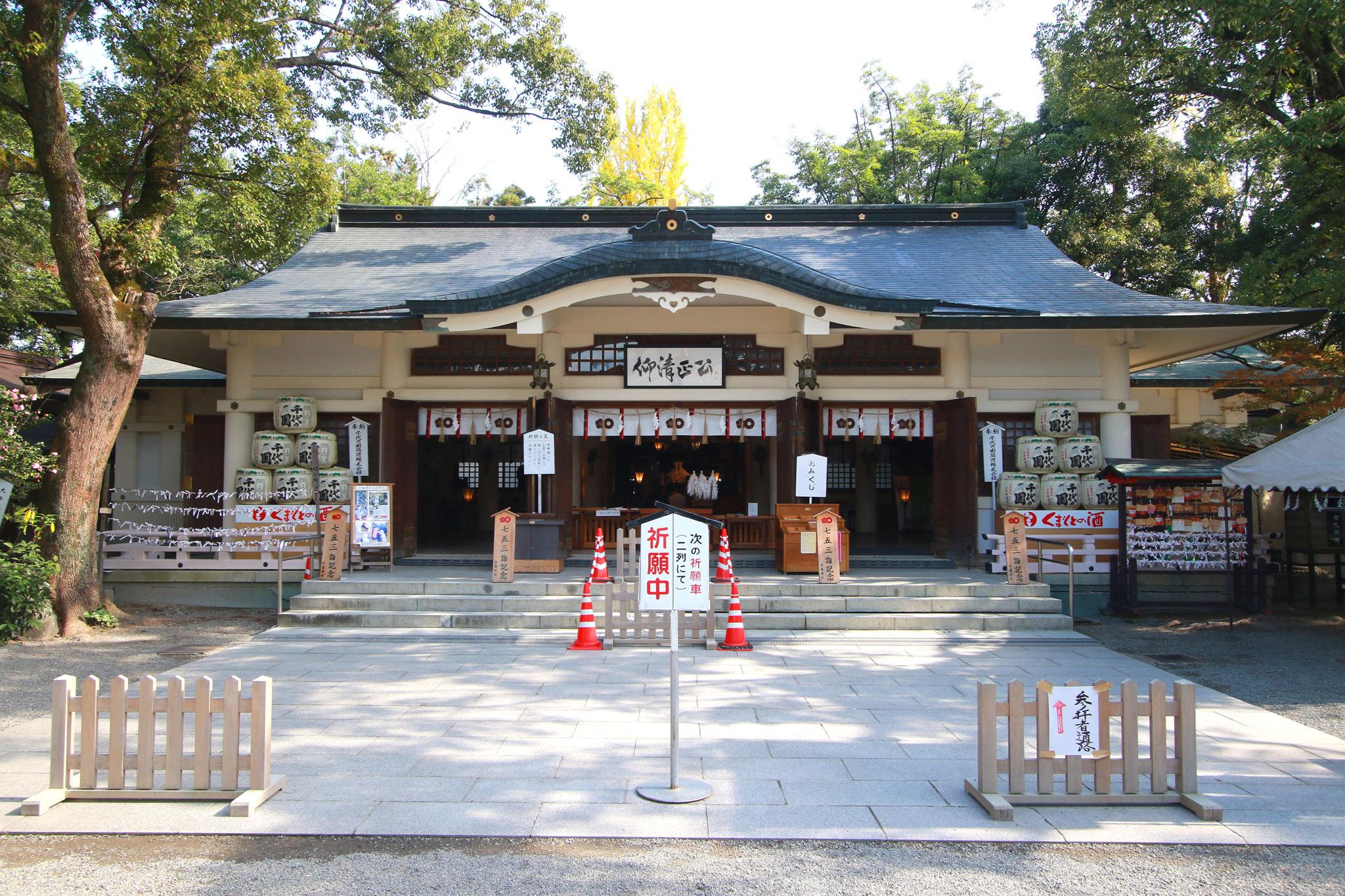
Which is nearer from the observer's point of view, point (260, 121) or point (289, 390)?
point (260, 121)

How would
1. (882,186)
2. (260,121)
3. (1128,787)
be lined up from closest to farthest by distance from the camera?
1. (1128,787)
2. (260,121)
3. (882,186)

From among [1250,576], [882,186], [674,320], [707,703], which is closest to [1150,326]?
[1250,576]

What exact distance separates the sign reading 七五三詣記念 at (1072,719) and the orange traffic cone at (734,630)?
4828 millimetres

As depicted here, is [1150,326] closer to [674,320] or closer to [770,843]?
[674,320]

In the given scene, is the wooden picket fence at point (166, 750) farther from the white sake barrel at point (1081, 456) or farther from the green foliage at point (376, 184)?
the green foliage at point (376, 184)

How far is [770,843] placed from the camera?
15.4 feet

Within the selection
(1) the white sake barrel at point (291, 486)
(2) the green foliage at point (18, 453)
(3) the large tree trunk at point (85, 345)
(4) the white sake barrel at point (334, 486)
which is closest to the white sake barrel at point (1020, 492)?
(4) the white sake barrel at point (334, 486)

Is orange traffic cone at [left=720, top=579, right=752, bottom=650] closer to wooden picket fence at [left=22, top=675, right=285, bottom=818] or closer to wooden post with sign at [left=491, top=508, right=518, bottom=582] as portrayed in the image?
wooden post with sign at [left=491, top=508, right=518, bottom=582]

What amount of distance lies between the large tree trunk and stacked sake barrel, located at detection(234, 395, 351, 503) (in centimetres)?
206

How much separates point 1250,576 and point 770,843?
399 inches

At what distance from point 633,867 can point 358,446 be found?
10742 millimetres

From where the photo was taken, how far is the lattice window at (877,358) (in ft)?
45.6

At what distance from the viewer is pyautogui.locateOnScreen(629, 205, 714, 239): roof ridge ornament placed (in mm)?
12789

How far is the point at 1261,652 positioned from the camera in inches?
388
